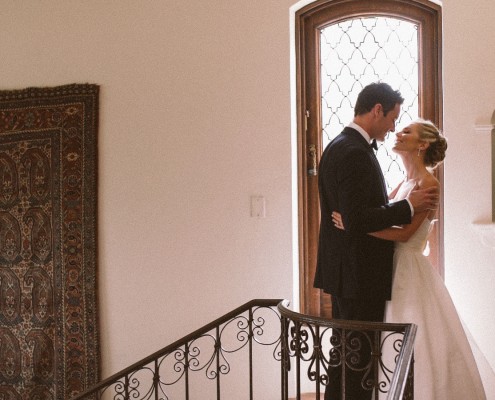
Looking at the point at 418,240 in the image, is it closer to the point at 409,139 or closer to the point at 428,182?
the point at 428,182

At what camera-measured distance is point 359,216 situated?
316 cm

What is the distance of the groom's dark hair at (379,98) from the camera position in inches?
132

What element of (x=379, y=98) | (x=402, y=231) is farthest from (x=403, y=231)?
(x=379, y=98)

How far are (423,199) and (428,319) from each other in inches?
23.3

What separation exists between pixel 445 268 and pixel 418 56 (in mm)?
1445

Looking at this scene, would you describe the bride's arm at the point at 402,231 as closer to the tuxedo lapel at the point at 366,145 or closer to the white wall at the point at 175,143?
the tuxedo lapel at the point at 366,145

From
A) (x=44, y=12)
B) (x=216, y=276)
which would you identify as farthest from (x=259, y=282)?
(x=44, y=12)

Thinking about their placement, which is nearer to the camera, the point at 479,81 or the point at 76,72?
the point at 479,81

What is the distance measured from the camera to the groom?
3.20 metres

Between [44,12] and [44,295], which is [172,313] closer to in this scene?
[44,295]

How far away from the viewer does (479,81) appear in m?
4.18

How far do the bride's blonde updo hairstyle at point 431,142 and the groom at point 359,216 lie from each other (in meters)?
0.24

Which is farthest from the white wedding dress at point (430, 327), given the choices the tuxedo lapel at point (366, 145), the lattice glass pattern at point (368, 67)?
the lattice glass pattern at point (368, 67)

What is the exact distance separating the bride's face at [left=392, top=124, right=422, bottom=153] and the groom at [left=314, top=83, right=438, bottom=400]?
206mm
